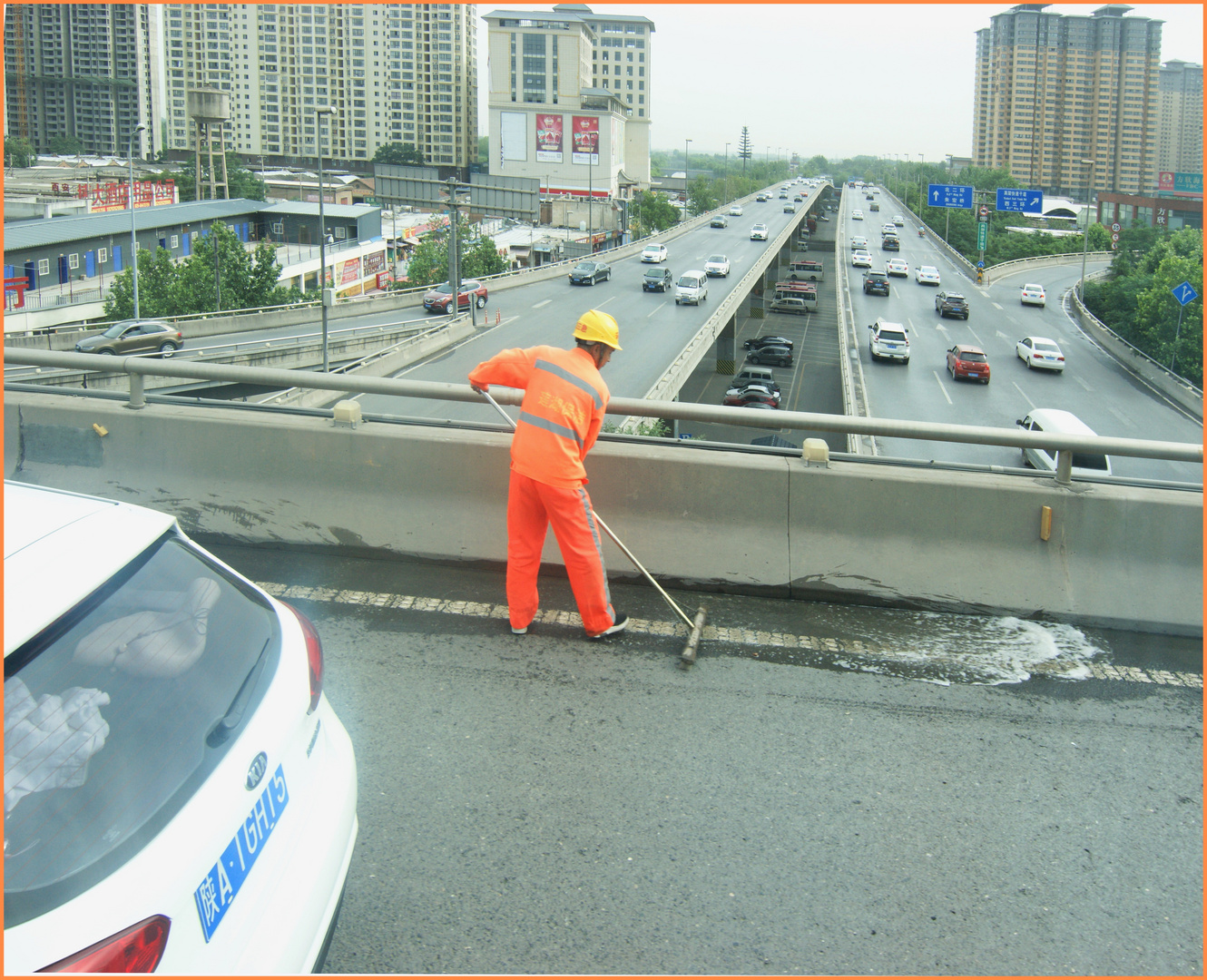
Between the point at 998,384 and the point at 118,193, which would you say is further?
the point at 118,193

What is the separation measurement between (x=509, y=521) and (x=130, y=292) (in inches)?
2373

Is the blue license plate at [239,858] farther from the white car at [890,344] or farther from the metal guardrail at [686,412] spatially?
the white car at [890,344]

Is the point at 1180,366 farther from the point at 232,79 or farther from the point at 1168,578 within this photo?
the point at 232,79

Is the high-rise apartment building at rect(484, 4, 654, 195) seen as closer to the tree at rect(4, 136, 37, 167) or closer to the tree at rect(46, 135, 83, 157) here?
the tree at rect(4, 136, 37, 167)

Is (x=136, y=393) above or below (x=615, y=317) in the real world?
above

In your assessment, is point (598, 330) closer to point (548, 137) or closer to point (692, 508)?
point (692, 508)

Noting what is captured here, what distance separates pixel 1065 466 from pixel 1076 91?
167 m

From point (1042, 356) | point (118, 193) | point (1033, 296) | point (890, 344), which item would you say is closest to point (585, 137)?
point (118, 193)

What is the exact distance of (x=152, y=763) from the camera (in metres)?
2.08

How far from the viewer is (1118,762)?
12.8ft

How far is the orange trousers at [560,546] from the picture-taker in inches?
183

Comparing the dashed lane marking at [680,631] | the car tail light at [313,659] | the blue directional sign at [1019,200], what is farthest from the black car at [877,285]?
the car tail light at [313,659]

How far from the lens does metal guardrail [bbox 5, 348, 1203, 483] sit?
5035 mm

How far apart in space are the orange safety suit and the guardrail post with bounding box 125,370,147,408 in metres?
2.28
